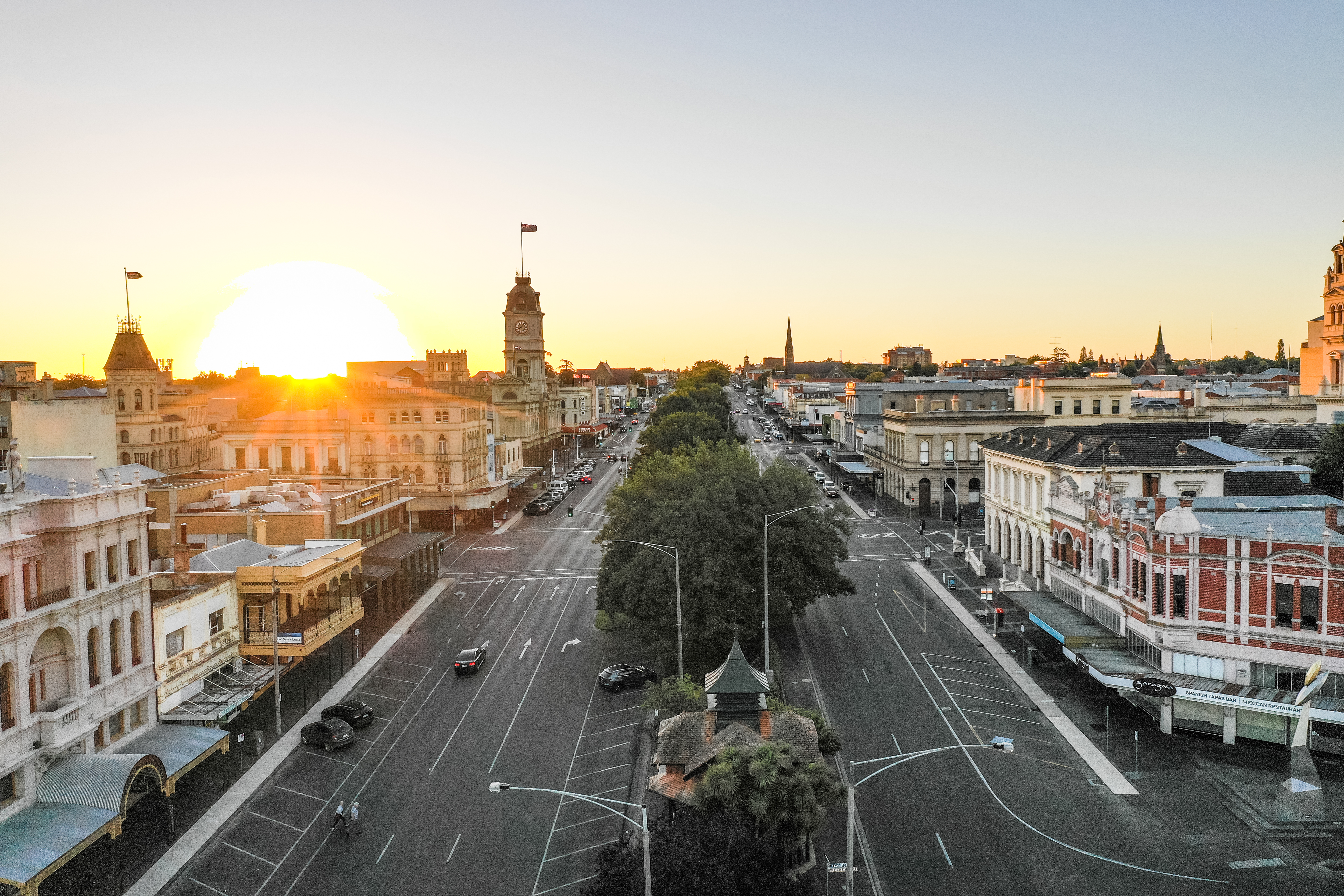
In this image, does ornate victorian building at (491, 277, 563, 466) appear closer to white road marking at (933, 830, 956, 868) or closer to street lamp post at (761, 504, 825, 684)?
street lamp post at (761, 504, 825, 684)

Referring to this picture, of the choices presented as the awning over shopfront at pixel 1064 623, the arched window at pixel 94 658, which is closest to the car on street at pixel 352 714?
the arched window at pixel 94 658

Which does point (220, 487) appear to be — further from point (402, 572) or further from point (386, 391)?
point (386, 391)

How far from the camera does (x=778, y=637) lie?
184ft

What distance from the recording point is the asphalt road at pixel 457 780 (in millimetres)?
30266

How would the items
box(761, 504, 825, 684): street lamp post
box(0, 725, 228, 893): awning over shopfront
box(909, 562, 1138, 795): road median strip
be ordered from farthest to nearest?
box(761, 504, 825, 684): street lamp post, box(909, 562, 1138, 795): road median strip, box(0, 725, 228, 893): awning over shopfront

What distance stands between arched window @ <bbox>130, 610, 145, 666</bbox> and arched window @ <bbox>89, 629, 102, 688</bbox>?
2.06m

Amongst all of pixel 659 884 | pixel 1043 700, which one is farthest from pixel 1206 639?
pixel 659 884

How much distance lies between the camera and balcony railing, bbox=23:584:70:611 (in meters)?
31.7

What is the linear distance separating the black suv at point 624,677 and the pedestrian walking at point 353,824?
52.3 feet

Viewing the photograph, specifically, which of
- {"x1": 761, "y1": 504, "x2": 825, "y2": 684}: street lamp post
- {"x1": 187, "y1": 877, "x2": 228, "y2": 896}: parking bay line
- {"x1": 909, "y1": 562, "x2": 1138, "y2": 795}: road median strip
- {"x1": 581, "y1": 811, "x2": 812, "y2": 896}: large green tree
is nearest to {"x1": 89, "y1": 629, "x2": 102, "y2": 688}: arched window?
{"x1": 187, "y1": 877, "x2": 228, "y2": 896}: parking bay line

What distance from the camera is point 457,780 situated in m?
37.2

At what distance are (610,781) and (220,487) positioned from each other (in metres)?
45.2

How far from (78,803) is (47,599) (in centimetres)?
687

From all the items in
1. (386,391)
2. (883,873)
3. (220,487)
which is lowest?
(883,873)
